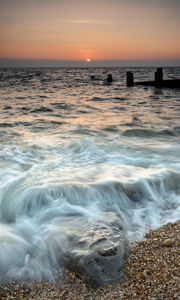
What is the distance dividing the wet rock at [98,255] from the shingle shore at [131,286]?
3.4 inches

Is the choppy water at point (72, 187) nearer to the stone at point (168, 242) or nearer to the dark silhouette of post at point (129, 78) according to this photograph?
the stone at point (168, 242)

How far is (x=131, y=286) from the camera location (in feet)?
11.4

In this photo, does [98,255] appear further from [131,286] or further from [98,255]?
[131,286]

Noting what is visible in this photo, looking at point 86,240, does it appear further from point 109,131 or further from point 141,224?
point 109,131

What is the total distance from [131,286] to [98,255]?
1.49 feet

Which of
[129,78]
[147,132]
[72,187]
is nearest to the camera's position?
[72,187]

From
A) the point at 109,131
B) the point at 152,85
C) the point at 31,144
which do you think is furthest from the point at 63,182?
the point at 152,85

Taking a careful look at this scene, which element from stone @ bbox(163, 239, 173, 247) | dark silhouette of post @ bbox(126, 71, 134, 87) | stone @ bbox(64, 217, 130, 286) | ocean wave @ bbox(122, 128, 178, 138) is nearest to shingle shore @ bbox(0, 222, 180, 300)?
stone @ bbox(64, 217, 130, 286)

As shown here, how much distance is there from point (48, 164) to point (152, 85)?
92.3 ft

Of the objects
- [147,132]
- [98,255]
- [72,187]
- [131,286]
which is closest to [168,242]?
[131,286]

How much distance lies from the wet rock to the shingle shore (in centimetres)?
9

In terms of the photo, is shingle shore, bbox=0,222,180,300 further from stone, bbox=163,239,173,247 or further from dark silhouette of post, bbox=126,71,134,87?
dark silhouette of post, bbox=126,71,134,87

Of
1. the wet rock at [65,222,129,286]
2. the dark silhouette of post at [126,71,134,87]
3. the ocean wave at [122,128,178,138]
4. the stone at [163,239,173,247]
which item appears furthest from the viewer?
the dark silhouette of post at [126,71,134,87]

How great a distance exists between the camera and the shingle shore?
132 inches
